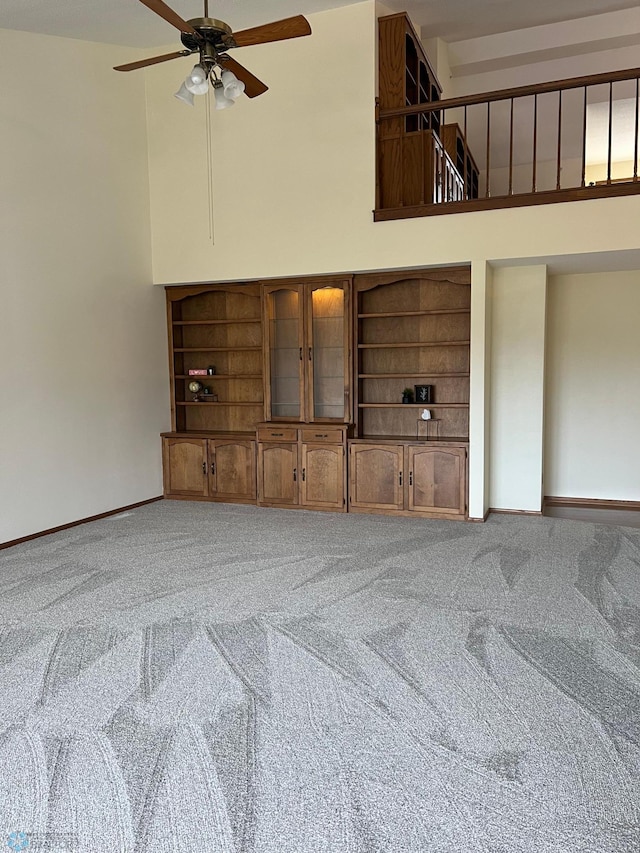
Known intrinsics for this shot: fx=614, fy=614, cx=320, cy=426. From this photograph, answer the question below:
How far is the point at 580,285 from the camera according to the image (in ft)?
21.7

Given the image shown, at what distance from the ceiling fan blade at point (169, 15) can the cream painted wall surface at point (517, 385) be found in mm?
3598

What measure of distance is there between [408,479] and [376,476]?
32cm

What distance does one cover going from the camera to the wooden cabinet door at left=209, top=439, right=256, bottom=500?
21.6 feet

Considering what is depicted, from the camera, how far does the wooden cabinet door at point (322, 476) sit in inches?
244

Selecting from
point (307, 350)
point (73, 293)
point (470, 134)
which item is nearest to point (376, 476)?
point (307, 350)

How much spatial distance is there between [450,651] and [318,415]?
3.62 m

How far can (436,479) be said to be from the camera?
19.2 feet

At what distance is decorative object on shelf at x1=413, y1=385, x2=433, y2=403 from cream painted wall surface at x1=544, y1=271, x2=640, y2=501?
151 centimetres

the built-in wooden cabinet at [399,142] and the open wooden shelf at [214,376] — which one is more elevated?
the built-in wooden cabinet at [399,142]

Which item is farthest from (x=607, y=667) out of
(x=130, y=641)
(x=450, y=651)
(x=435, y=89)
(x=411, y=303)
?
(x=435, y=89)

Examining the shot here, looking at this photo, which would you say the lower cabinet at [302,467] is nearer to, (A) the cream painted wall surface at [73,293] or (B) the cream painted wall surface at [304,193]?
(A) the cream painted wall surface at [73,293]

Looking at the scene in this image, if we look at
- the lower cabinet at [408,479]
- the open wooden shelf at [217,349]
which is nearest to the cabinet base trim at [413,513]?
the lower cabinet at [408,479]

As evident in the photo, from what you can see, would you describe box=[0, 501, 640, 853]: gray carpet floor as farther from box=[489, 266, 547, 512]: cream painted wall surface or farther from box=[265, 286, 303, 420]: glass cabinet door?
box=[265, 286, 303, 420]: glass cabinet door

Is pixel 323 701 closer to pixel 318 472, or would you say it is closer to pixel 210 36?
pixel 210 36
